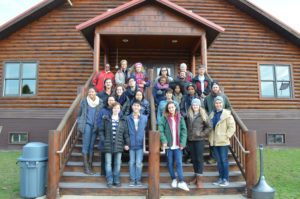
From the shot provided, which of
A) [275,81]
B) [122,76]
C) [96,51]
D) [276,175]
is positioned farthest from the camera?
[275,81]

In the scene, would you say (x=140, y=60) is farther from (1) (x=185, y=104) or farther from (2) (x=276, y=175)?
(2) (x=276, y=175)

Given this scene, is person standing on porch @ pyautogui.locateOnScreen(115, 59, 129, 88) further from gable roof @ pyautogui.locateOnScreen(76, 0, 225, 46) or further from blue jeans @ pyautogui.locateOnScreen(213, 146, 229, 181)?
blue jeans @ pyautogui.locateOnScreen(213, 146, 229, 181)

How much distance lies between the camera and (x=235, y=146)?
18.2 ft

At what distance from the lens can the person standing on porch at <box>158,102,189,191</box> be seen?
4.64 m

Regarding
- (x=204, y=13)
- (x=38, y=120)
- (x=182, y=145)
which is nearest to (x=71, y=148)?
(x=182, y=145)

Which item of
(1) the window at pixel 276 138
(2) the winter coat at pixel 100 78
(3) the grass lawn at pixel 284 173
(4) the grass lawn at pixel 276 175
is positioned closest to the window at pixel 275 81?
(1) the window at pixel 276 138

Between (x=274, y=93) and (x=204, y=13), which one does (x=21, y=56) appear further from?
(x=274, y=93)

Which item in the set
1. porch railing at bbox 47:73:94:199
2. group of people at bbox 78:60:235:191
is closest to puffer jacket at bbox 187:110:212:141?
group of people at bbox 78:60:235:191

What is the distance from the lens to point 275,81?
34.5ft

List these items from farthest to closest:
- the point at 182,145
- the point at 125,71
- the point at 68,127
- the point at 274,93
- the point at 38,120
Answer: the point at 274,93 < the point at 38,120 < the point at 125,71 < the point at 68,127 < the point at 182,145

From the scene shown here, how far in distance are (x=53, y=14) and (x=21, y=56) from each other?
2.39 m

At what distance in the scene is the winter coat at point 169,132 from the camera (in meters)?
4.66

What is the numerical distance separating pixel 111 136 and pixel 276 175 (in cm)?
448

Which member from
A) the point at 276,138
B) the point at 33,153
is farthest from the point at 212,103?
the point at 276,138
